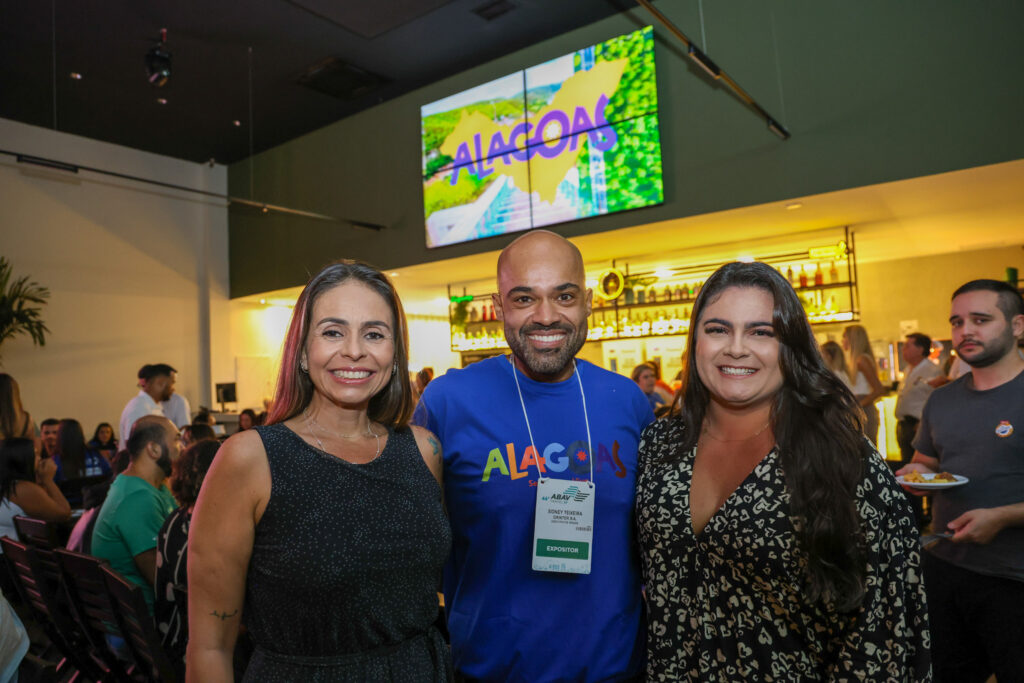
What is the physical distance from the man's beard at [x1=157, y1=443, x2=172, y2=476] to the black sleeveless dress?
7.30 ft

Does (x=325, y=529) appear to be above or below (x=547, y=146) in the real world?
below

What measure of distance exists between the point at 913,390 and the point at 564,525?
5.30 m

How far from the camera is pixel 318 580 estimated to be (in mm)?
1405

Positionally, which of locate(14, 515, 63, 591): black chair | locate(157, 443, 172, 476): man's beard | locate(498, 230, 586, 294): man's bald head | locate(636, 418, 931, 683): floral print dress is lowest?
locate(14, 515, 63, 591): black chair

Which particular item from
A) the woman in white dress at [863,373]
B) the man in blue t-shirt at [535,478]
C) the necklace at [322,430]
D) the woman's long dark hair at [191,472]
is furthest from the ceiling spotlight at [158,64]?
the woman in white dress at [863,373]

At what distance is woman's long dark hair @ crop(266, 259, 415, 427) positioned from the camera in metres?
Result: 1.59

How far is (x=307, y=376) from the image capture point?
63.6 inches

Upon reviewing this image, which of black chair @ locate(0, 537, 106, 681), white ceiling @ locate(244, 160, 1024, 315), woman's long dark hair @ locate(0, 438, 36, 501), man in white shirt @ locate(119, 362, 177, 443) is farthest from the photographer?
man in white shirt @ locate(119, 362, 177, 443)

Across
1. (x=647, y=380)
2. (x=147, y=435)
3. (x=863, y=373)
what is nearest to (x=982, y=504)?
(x=147, y=435)

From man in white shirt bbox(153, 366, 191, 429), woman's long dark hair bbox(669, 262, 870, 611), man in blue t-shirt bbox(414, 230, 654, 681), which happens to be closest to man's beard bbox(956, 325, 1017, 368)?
woman's long dark hair bbox(669, 262, 870, 611)

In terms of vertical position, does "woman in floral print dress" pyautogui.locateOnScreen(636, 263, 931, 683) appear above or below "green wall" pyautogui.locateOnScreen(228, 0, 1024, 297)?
below

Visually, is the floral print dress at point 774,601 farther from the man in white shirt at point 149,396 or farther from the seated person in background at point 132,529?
the man in white shirt at point 149,396

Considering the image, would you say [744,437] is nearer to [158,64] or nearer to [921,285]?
[158,64]

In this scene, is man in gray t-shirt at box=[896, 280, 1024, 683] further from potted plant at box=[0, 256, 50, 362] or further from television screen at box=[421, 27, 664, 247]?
potted plant at box=[0, 256, 50, 362]
